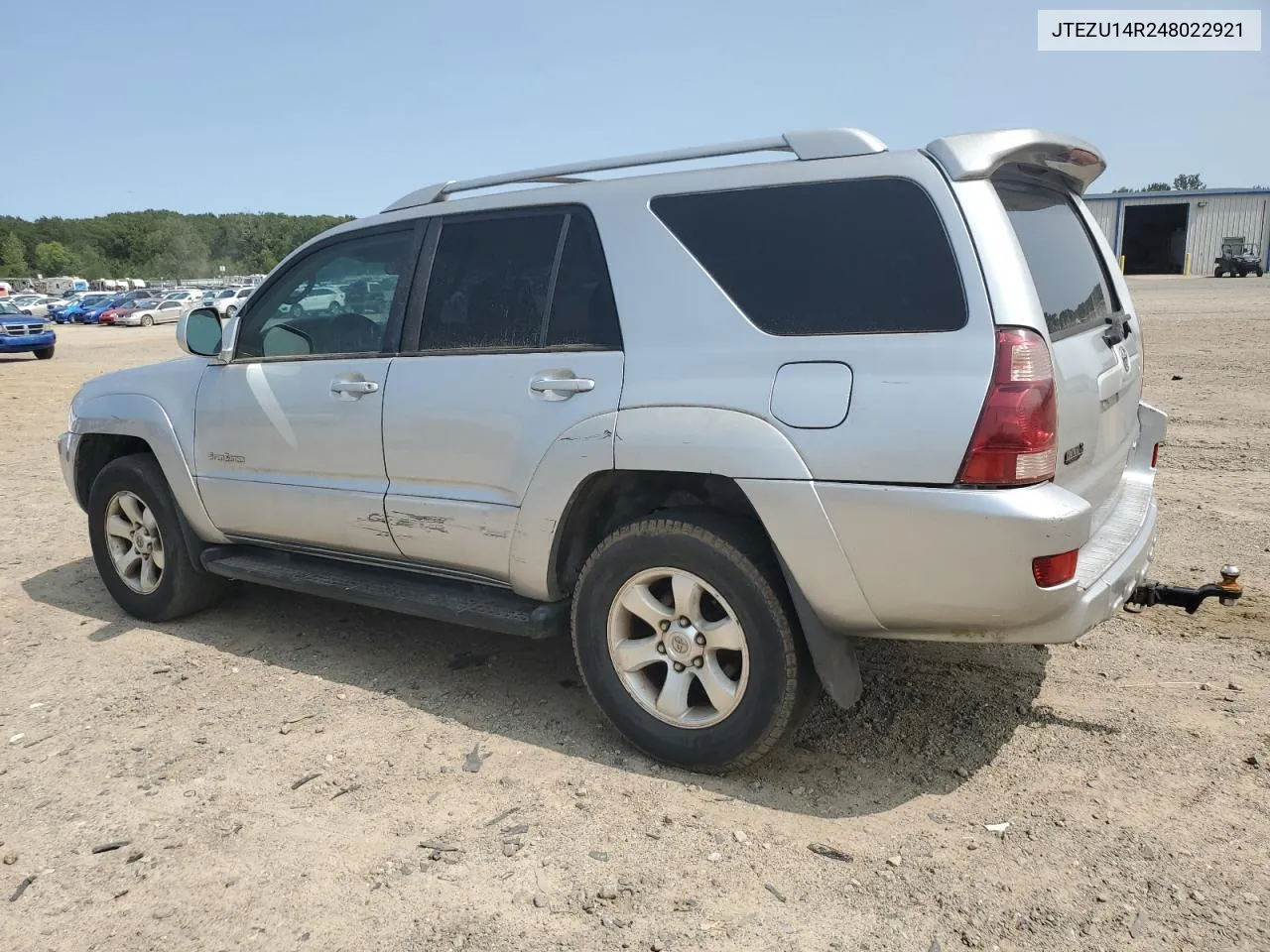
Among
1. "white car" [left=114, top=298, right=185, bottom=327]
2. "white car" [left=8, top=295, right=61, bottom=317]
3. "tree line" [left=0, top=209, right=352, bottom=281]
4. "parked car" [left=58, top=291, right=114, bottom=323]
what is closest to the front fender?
"white car" [left=114, top=298, right=185, bottom=327]

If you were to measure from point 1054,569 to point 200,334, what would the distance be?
149 inches

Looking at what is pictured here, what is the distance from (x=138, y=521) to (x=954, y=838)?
4096 millimetres

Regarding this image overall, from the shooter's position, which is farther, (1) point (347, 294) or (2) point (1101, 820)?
(1) point (347, 294)

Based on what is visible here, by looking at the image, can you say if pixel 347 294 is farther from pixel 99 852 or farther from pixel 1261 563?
pixel 1261 563

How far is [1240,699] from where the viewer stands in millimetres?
3605

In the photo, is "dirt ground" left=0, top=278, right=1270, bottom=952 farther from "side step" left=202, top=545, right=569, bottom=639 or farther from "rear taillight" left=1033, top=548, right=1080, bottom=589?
"rear taillight" left=1033, top=548, right=1080, bottom=589

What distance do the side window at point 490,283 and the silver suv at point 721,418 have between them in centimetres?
1

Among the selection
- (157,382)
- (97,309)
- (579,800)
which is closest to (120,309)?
(97,309)

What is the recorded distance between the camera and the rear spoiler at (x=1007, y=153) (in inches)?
110

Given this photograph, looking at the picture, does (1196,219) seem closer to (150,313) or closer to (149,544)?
(150,313)

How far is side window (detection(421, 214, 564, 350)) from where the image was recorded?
358cm

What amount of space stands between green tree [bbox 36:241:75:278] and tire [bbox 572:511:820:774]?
493 ft

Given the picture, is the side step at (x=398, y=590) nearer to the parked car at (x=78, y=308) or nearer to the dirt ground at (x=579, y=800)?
the dirt ground at (x=579, y=800)

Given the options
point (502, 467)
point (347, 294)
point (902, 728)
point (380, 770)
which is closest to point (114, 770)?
point (380, 770)
